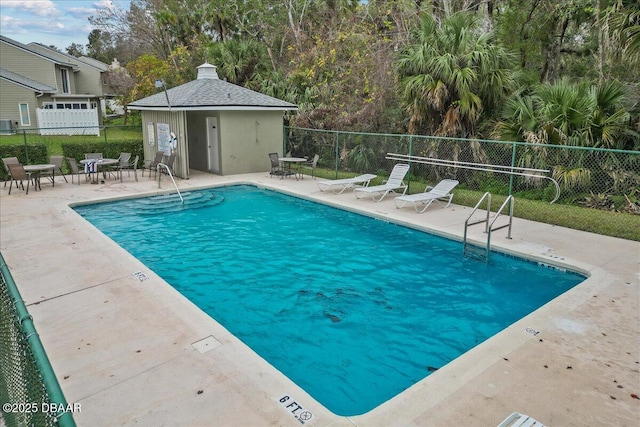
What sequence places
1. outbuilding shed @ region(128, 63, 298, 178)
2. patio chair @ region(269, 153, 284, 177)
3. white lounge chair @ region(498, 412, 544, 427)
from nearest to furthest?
white lounge chair @ region(498, 412, 544, 427) < outbuilding shed @ region(128, 63, 298, 178) < patio chair @ region(269, 153, 284, 177)

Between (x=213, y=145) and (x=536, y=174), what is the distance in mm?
10606

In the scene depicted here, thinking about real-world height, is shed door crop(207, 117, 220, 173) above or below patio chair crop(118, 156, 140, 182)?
above

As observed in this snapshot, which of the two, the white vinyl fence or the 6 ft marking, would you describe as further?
the white vinyl fence

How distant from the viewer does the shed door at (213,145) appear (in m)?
15.7

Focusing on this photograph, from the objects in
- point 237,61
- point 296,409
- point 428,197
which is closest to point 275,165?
point 428,197

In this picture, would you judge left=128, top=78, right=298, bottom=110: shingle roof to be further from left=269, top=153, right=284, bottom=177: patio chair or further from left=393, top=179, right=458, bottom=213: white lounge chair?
left=393, top=179, right=458, bottom=213: white lounge chair

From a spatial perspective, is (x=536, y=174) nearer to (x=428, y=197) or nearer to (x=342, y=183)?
(x=428, y=197)

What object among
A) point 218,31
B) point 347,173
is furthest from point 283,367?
point 218,31

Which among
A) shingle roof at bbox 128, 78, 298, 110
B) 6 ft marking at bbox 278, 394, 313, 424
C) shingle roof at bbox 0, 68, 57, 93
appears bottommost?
6 ft marking at bbox 278, 394, 313, 424

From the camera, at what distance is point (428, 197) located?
428 inches

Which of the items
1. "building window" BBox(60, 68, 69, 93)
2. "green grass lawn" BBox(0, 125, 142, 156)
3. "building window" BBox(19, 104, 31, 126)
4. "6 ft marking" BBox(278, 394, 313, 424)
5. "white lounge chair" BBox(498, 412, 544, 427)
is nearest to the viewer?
"white lounge chair" BBox(498, 412, 544, 427)

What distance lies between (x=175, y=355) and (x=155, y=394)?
2.07ft

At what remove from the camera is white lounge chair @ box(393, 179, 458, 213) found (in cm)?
1081

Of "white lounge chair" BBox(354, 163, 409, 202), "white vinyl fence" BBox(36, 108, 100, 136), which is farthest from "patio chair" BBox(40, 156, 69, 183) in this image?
"white vinyl fence" BBox(36, 108, 100, 136)
